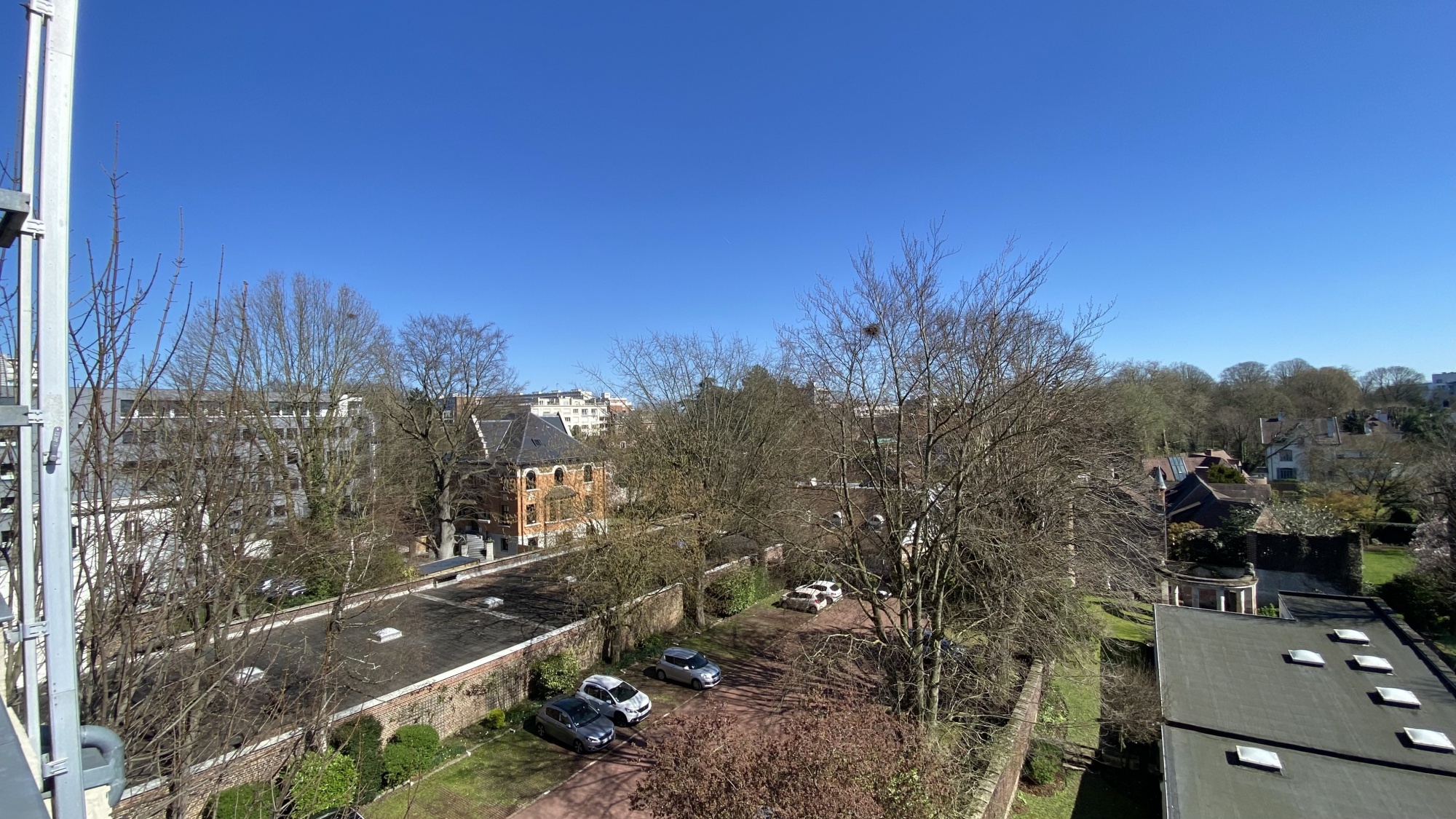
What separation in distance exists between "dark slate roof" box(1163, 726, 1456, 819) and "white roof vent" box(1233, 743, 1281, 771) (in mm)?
92

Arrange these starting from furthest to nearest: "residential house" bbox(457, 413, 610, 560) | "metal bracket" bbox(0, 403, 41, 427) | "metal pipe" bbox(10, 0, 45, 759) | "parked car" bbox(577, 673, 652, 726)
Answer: "residential house" bbox(457, 413, 610, 560) → "parked car" bbox(577, 673, 652, 726) → "metal pipe" bbox(10, 0, 45, 759) → "metal bracket" bbox(0, 403, 41, 427)

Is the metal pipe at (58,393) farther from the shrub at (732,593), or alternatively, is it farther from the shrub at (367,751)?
the shrub at (732,593)

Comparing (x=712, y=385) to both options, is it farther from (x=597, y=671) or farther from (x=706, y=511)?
(x=597, y=671)

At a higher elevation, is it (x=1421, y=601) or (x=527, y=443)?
(x=527, y=443)

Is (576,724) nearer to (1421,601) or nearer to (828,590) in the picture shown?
(828,590)

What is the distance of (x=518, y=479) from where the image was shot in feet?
111

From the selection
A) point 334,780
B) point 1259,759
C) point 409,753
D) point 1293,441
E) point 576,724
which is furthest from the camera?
point 1293,441

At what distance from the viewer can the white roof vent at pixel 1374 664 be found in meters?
13.8

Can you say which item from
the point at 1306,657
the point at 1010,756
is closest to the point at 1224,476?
the point at 1306,657

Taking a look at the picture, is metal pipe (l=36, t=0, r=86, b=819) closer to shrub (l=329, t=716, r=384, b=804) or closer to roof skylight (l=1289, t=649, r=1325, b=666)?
shrub (l=329, t=716, r=384, b=804)

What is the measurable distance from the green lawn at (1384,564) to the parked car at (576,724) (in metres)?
28.4

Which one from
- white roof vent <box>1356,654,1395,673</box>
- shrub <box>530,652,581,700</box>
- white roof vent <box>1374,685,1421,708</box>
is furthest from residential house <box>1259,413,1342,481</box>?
shrub <box>530,652,581,700</box>

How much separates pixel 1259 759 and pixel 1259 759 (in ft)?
0.04

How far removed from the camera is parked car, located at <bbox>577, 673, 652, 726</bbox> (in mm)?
14719
